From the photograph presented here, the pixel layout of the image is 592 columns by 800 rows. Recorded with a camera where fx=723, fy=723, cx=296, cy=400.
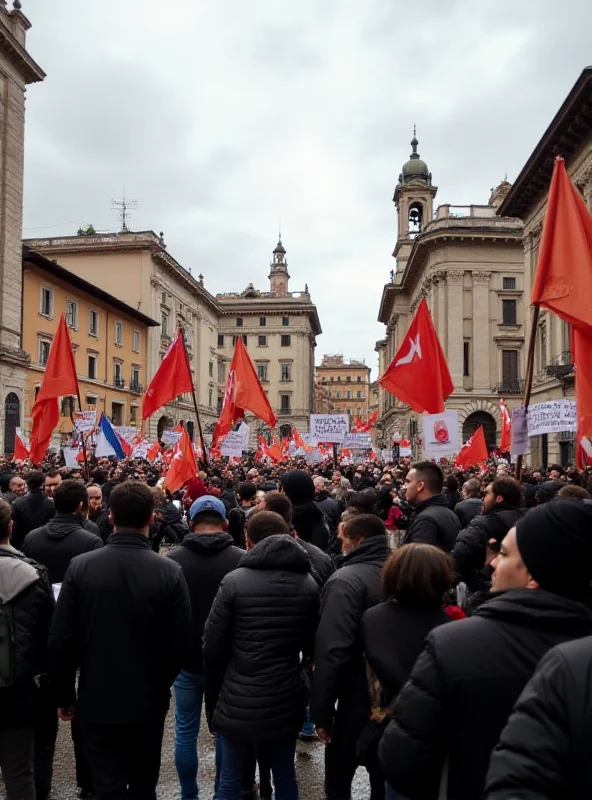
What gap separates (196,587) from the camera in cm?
472

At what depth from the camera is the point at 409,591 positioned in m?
3.14

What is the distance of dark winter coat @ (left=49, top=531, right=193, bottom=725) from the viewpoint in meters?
3.69

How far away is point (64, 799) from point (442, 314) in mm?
46028

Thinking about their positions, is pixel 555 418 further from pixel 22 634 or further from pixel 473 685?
pixel 473 685

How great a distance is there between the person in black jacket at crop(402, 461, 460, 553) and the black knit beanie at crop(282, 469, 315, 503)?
1146 mm

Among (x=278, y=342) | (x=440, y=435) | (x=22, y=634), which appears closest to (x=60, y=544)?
(x=22, y=634)

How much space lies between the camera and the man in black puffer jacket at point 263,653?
381 cm

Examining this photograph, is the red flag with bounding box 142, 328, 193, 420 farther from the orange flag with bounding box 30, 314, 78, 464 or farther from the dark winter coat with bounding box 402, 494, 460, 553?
the dark winter coat with bounding box 402, 494, 460, 553

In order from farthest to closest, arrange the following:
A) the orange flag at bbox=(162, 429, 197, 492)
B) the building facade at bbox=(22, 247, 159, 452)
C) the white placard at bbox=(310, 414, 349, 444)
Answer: the building facade at bbox=(22, 247, 159, 452) < the white placard at bbox=(310, 414, 349, 444) < the orange flag at bbox=(162, 429, 197, 492)

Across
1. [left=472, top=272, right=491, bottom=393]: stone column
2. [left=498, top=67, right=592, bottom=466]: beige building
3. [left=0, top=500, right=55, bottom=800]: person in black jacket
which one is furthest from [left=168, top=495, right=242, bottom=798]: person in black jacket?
[left=472, top=272, right=491, bottom=393]: stone column

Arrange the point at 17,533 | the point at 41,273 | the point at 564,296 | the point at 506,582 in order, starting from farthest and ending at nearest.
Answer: the point at 41,273 < the point at 17,533 < the point at 564,296 < the point at 506,582

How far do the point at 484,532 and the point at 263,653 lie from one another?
2102 millimetres

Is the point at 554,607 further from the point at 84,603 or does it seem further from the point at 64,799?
the point at 64,799

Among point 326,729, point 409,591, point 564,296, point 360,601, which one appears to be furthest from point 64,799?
point 564,296
